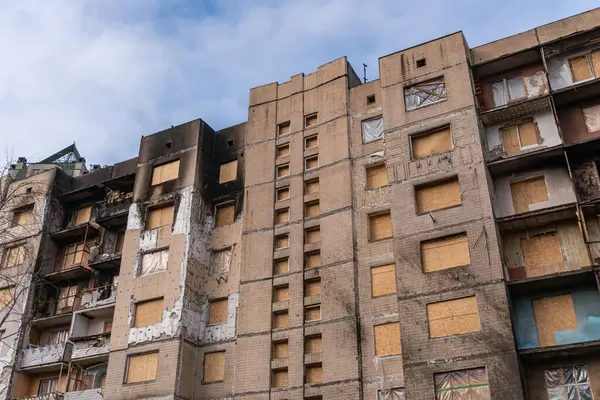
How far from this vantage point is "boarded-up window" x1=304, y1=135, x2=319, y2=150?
116 feet

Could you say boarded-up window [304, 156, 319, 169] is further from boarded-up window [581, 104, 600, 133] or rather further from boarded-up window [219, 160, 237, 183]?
boarded-up window [581, 104, 600, 133]

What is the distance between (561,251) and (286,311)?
12663 mm

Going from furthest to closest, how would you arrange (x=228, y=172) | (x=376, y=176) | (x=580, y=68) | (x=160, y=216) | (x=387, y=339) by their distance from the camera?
(x=228, y=172)
(x=160, y=216)
(x=376, y=176)
(x=580, y=68)
(x=387, y=339)

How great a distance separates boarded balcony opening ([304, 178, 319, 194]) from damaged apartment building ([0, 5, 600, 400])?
8 cm

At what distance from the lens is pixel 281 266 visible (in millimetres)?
32938

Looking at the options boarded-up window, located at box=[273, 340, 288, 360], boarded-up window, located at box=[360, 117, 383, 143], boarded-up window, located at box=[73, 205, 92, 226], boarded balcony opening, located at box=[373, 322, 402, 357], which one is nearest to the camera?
boarded balcony opening, located at box=[373, 322, 402, 357]

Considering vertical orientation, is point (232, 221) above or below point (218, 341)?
above

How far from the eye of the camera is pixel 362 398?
1078 inches

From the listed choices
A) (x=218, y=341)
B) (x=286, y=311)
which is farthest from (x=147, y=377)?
(x=286, y=311)

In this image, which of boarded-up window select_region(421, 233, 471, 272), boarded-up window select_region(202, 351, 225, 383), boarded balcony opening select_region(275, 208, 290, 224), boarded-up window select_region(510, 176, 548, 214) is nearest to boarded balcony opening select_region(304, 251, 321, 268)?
boarded balcony opening select_region(275, 208, 290, 224)

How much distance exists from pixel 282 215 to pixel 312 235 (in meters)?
2.34

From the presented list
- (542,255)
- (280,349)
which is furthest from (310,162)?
(542,255)

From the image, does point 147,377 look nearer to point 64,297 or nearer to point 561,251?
point 64,297

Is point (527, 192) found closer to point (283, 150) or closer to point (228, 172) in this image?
point (283, 150)
